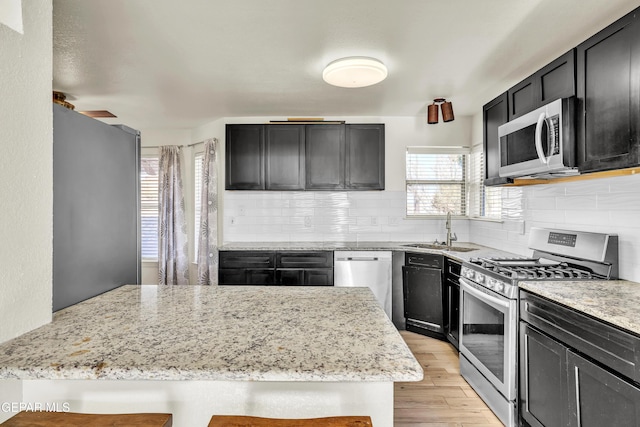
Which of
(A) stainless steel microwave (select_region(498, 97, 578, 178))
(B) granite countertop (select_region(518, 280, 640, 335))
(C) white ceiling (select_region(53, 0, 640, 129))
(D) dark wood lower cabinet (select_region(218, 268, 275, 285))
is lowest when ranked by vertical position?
(D) dark wood lower cabinet (select_region(218, 268, 275, 285))

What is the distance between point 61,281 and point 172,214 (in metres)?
3.60

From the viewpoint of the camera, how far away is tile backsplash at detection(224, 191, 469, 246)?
4.21 m

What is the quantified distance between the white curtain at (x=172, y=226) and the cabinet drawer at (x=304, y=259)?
1.83 m

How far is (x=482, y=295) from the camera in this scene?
92.5 inches

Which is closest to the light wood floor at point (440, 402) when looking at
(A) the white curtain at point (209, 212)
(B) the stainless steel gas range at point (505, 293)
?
(B) the stainless steel gas range at point (505, 293)

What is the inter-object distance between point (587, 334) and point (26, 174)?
85.5 inches

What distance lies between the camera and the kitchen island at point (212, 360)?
2.82 feet

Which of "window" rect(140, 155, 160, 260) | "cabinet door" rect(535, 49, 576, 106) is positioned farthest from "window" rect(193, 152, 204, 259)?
"cabinet door" rect(535, 49, 576, 106)

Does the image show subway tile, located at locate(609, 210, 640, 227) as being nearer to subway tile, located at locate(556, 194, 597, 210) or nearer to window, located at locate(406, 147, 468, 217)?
subway tile, located at locate(556, 194, 597, 210)

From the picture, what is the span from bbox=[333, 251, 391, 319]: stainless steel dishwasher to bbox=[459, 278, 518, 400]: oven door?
103 cm

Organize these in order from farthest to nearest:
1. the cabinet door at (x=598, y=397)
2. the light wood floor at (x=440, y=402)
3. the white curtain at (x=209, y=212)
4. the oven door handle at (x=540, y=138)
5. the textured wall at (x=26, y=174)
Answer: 1. the white curtain at (x=209, y=212)
2. the light wood floor at (x=440, y=402)
3. the oven door handle at (x=540, y=138)
4. the cabinet door at (x=598, y=397)
5. the textured wall at (x=26, y=174)

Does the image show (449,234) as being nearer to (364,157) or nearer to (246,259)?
(364,157)

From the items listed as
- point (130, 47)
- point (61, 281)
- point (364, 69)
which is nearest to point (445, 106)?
point (364, 69)

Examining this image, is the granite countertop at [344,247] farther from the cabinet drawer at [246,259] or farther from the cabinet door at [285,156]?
the cabinet door at [285,156]
